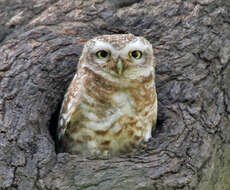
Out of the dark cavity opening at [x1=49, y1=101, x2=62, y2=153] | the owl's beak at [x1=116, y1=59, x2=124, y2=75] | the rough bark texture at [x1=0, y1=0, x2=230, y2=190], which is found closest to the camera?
the rough bark texture at [x1=0, y1=0, x2=230, y2=190]

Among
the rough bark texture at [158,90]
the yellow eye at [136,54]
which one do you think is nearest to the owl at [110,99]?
the yellow eye at [136,54]

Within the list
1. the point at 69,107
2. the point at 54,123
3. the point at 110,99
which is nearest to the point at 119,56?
the point at 110,99

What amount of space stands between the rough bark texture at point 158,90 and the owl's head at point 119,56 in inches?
15.5

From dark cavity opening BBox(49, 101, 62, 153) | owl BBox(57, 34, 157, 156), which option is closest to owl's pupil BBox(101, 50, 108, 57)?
owl BBox(57, 34, 157, 156)

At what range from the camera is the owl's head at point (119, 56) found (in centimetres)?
311

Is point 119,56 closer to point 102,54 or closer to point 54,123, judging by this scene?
point 102,54

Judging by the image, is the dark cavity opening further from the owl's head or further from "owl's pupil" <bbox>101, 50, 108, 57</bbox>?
"owl's pupil" <bbox>101, 50, 108, 57</bbox>

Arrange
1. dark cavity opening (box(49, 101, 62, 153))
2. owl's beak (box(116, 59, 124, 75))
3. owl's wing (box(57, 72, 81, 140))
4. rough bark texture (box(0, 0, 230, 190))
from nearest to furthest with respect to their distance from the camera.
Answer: rough bark texture (box(0, 0, 230, 190)), owl's beak (box(116, 59, 124, 75)), owl's wing (box(57, 72, 81, 140)), dark cavity opening (box(49, 101, 62, 153))

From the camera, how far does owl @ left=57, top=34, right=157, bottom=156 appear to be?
3174mm

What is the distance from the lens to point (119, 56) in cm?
310

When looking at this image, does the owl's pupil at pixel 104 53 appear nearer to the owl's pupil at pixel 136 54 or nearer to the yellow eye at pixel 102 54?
the yellow eye at pixel 102 54

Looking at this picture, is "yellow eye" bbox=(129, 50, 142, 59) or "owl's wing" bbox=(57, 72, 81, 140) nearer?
"yellow eye" bbox=(129, 50, 142, 59)

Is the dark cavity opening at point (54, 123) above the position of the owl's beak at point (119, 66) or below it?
below

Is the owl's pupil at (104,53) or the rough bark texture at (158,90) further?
the owl's pupil at (104,53)
